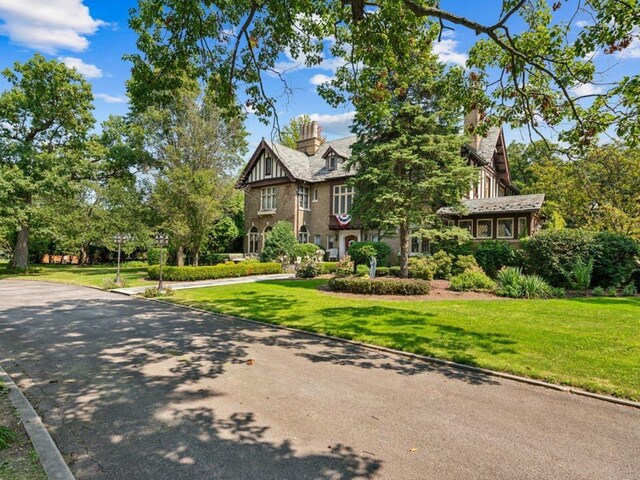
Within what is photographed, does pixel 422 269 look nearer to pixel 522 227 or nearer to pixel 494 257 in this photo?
pixel 494 257

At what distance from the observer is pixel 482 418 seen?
4754 millimetres

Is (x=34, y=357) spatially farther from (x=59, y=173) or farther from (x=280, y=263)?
(x=59, y=173)

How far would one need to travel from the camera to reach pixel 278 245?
30281 mm

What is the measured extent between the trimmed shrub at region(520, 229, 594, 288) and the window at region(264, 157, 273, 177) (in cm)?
2478

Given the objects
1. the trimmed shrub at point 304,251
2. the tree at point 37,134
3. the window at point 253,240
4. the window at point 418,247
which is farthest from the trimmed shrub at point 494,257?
the tree at point 37,134

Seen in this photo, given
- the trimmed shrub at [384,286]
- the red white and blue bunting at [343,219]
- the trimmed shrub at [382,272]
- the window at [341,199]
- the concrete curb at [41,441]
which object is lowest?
the concrete curb at [41,441]

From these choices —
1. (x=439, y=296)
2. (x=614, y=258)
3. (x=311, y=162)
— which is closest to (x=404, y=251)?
(x=439, y=296)

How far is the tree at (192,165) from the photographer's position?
2436cm

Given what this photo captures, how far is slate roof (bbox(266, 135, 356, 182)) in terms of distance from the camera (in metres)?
33.6

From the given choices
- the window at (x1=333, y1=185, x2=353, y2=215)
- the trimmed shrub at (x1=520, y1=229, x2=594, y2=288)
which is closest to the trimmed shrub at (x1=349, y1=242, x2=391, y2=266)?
the window at (x1=333, y1=185, x2=353, y2=215)

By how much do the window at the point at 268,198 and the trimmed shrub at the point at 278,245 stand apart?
5272 millimetres

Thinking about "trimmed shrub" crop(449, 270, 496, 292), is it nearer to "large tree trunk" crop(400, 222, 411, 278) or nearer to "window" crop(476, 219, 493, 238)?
"large tree trunk" crop(400, 222, 411, 278)

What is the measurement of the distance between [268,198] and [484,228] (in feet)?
66.9

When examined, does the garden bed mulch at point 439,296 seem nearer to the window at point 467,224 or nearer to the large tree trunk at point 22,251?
the window at point 467,224
